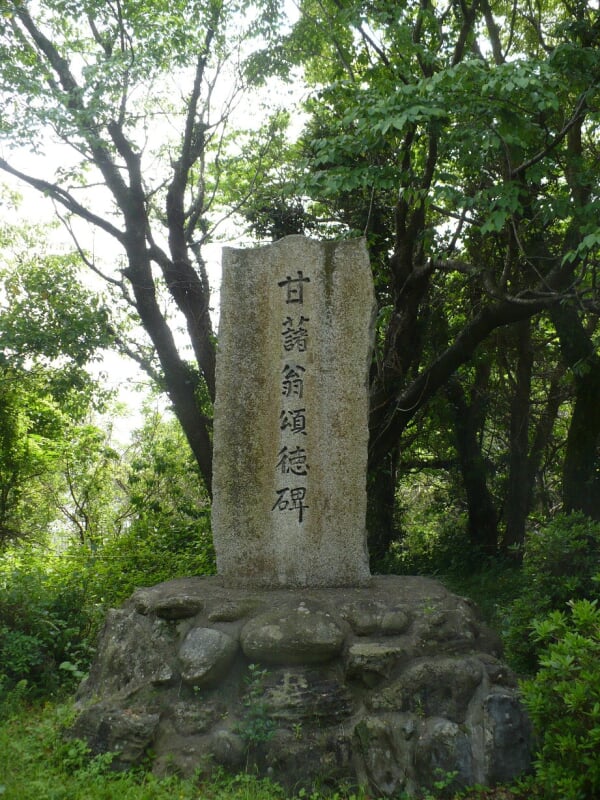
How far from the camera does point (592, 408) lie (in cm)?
802

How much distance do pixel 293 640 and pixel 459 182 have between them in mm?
6680

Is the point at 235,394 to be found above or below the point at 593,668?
above

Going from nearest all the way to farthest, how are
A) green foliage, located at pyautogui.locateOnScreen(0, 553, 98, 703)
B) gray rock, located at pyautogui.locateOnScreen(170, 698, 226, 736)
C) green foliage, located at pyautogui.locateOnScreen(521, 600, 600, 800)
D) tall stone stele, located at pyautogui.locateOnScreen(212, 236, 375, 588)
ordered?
green foliage, located at pyautogui.locateOnScreen(521, 600, 600, 800), gray rock, located at pyautogui.locateOnScreen(170, 698, 226, 736), tall stone stele, located at pyautogui.locateOnScreen(212, 236, 375, 588), green foliage, located at pyautogui.locateOnScreen(0, 553, 98, 703)

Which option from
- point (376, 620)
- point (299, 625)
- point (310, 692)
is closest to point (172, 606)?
point (299, 625)

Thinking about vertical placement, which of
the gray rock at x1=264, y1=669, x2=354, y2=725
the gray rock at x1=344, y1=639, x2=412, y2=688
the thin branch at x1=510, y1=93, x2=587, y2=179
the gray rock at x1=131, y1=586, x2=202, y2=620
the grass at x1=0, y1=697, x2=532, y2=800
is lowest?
the grass at x1=0, y1=697, x2=532, y2=800

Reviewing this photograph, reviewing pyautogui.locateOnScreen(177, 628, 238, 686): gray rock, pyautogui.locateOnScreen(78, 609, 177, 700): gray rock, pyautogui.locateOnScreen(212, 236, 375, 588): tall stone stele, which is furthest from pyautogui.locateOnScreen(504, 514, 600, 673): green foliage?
pyautogui.locateOnScreen(78, 609, 177, 700): gray rock

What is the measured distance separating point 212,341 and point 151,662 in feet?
17.5

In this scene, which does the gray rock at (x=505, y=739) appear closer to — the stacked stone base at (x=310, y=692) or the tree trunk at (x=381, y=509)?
the stacked stone base at (x=310, y=692)

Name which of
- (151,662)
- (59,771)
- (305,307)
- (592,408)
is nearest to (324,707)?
(151,662)

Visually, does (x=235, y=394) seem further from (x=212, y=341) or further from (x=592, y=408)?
(x=592, y=408)

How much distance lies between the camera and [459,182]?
9.01 meters

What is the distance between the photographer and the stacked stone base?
3.82 m

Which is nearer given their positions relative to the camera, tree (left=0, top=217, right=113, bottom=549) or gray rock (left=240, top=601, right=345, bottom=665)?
gray rock (left=240, top=601, right=345, bottom=665)

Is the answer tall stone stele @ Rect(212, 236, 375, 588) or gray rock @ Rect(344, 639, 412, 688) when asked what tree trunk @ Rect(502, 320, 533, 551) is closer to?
tall stone stele @ Rect(212, 236, 375, 588)
